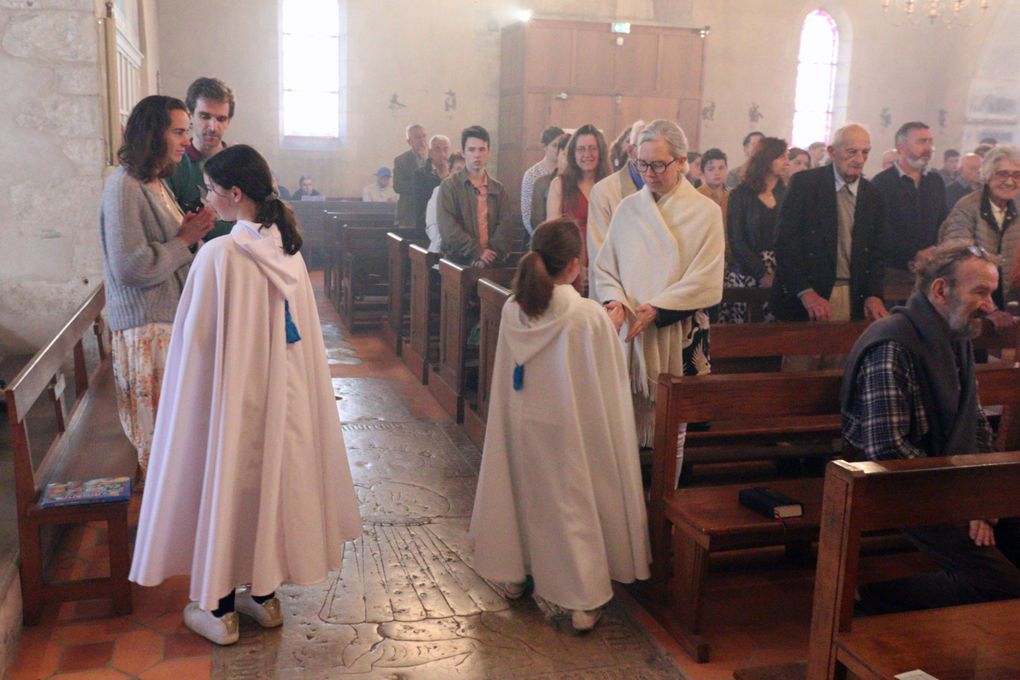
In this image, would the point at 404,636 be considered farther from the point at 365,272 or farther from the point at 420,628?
the point at 365,272

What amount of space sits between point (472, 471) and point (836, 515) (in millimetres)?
2666

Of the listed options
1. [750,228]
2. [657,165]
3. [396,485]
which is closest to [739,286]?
[750,228]

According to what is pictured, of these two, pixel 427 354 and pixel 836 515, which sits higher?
pixel 836 515

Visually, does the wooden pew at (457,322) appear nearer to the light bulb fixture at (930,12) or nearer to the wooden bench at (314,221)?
the wooden bench at (314,221)

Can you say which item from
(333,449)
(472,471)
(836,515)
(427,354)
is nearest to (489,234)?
(427,354)

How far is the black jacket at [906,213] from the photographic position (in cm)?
598

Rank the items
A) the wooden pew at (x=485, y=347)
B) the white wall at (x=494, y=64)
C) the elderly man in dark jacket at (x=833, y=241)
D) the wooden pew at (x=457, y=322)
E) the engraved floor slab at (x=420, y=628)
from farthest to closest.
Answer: the white wall at (x=494, y=64) → the wooden pew at (x=457, y=322) → the wooden pew at (x=485, y=347) → the elderly man in dark jacket at (x=833, y=241) → the engraved floor slab at (x=420, y=628)

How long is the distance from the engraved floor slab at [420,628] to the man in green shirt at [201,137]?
4.80 feet

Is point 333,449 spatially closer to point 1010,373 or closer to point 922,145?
point 1010,373

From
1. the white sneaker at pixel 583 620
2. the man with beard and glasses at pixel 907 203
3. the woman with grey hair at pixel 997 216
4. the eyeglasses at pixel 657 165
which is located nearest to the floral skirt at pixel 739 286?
the man with beard and glasses at pixel 907 203

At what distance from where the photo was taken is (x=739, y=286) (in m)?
5.49

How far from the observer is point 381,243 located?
8.60 meters

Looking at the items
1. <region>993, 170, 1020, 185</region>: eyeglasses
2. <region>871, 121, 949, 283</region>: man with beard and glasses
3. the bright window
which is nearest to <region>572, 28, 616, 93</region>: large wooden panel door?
the bright window

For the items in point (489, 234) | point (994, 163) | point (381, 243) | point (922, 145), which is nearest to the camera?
point (994, 163)
